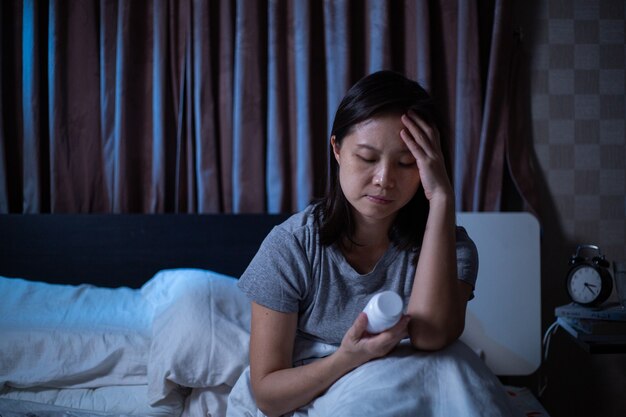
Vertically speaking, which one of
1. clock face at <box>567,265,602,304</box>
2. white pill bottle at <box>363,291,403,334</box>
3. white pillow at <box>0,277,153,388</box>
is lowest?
white pillow at <box>0,277,153,388</box>

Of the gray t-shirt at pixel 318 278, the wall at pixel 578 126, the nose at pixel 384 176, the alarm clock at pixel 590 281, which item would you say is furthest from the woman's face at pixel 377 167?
the wall at pixel 578 126

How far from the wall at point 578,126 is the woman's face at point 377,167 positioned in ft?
4.22

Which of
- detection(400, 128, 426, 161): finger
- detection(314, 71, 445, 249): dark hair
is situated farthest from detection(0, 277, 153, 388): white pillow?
detection(400, 128, 426, 161): finger

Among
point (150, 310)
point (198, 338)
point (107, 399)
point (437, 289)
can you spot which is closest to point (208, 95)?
point (150, 310)

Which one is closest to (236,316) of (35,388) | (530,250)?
(35,388)

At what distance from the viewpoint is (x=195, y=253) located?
1878 mm

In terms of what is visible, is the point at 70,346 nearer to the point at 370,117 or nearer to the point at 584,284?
the point at 370,117

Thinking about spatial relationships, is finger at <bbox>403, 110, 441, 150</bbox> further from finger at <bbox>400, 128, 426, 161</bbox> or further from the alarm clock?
the alarm clock

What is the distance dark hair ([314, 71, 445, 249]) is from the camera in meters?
0.95

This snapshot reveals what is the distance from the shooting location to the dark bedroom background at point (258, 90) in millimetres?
1930

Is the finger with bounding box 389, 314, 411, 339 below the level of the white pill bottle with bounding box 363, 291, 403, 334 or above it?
below

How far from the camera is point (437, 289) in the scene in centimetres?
92

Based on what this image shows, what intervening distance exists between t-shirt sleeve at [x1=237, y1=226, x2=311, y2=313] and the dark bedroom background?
93 cm

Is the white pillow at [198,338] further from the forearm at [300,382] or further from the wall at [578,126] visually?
the wall at [578,126]
